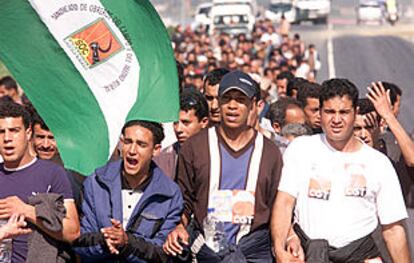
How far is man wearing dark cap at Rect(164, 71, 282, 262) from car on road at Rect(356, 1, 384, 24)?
6172 cm

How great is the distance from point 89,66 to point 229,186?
1.42 meters

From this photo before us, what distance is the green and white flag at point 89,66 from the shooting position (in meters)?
8.88

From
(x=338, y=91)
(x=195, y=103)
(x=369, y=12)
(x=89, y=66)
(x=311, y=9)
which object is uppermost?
(x=89, y=66)

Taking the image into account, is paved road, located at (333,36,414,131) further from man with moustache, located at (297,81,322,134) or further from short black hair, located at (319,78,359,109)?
short black hair, located at (319,78,359,109)

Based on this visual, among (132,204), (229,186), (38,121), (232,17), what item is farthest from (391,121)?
(232,17)

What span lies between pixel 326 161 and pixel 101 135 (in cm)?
169

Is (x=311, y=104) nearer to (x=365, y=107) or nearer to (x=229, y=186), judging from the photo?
(x=365, y=107)

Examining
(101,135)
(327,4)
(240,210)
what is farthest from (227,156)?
(327,4)

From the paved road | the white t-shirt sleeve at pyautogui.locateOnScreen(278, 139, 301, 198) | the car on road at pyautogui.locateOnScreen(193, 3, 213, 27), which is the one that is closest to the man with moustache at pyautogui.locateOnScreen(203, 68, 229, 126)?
the white t-shirt sleeve at pyautogui.locateOnScreen(278, 139, 301, 198)

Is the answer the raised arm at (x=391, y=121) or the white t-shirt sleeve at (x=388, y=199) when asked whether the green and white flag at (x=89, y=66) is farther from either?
the white t-shirt sleeve at (x=388, y=199)

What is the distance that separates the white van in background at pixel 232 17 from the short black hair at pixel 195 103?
4776cm

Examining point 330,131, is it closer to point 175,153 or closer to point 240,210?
point 240,210

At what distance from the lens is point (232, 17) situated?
61.9 m

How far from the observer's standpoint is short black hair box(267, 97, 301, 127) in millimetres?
11583
